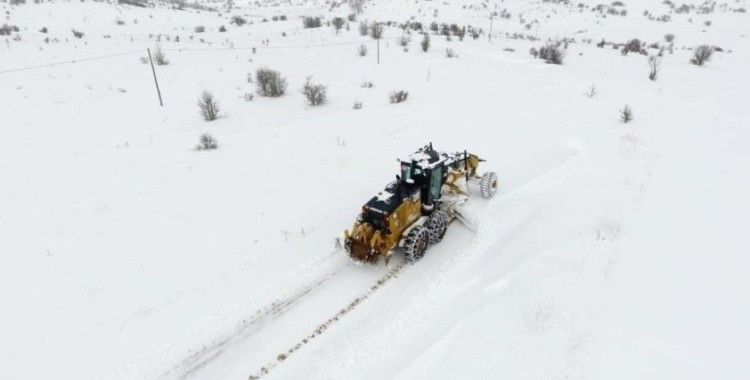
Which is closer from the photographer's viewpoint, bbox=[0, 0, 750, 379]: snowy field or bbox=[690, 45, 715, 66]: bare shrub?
bbox=[0, 0, 750, 379]: snowy field

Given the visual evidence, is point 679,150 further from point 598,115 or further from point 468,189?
point 468,189

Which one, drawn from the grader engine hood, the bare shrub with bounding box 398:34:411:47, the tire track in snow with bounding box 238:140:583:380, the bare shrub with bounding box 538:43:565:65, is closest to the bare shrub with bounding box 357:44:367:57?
the bare shrub with bounding box 398:34:411:47

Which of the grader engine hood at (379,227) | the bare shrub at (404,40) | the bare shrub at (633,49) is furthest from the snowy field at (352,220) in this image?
the bare shrub at (404,40)

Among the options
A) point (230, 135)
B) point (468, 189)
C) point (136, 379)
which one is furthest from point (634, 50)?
point (136, 379)

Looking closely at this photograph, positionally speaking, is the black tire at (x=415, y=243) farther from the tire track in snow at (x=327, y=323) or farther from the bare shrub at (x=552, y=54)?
the bare shrub at (x=552, y=54)

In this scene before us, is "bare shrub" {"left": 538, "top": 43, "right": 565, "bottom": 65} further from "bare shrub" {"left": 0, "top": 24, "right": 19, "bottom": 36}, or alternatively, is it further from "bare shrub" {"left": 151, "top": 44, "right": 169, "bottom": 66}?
"bare shrub" {"left": 0, "top": 24, "right": 19, "bottom": 36}

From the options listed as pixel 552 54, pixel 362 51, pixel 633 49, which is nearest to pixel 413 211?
pixel 362 51
